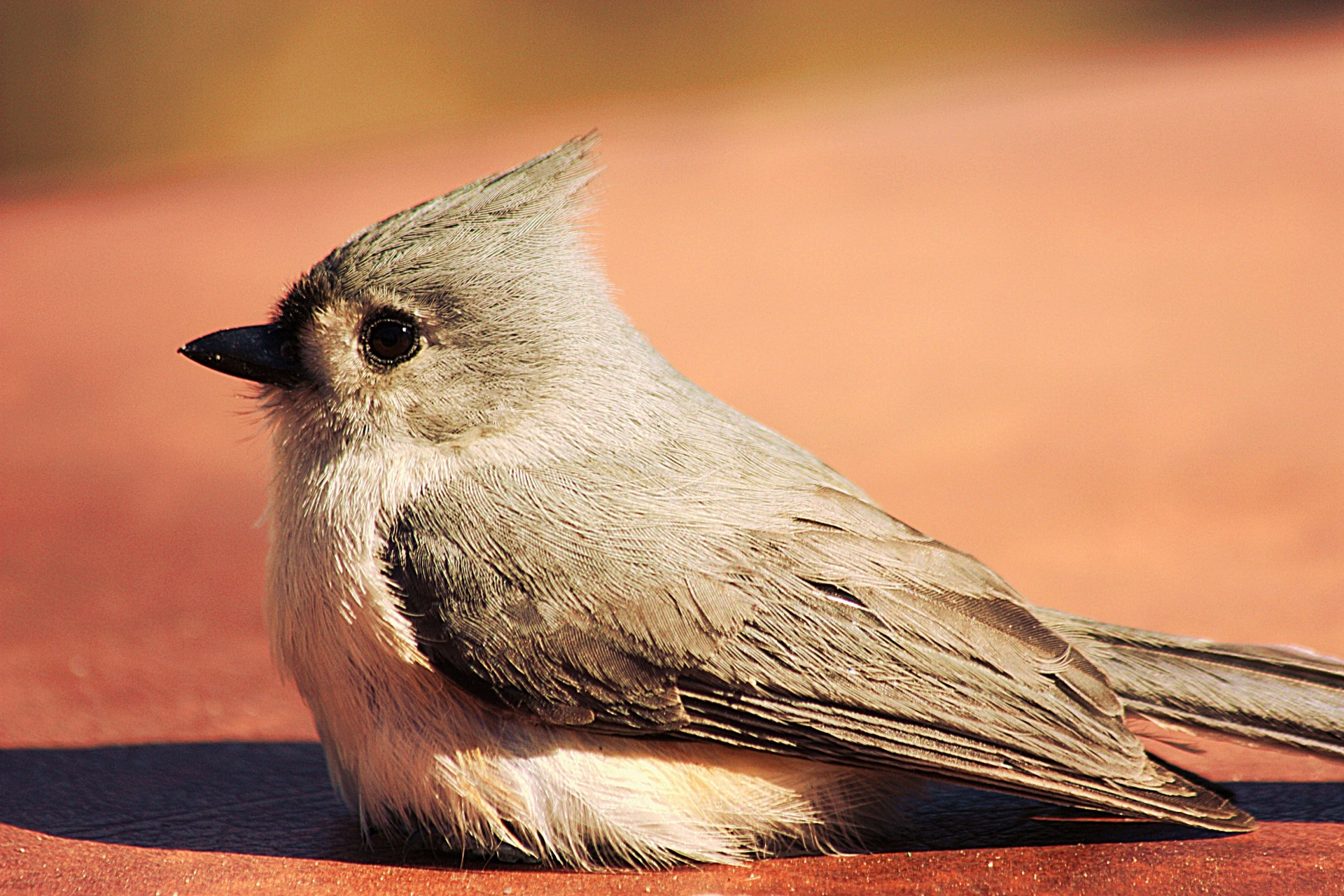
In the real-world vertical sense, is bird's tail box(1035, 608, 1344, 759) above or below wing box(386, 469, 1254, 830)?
below

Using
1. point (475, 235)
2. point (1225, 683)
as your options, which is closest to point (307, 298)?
point (475, 235)

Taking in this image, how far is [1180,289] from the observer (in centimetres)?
771

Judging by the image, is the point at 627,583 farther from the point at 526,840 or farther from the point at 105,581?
the point at 105,581

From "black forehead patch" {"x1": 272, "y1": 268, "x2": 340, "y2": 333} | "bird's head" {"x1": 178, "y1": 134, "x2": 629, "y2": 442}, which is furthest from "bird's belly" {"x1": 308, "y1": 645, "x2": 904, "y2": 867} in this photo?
"black forehead patch" {"x1": 272, "y1": 268, "x2": 340, "y2": 333}

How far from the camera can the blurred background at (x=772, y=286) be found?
4.91 meters

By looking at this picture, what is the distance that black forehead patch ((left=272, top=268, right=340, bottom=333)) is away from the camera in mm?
2959

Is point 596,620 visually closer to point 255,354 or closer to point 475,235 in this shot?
point 475,235

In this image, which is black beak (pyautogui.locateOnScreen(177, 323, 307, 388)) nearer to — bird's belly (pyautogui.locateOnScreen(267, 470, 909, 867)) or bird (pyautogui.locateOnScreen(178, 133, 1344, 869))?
bird (pyautogui.locateOnScreen(178, 133, 1344, 869))

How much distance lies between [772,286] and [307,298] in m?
5.80

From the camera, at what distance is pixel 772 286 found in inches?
336

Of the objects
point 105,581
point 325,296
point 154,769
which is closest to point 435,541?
point 325,296

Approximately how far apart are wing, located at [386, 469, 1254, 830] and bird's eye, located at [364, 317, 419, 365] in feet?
1.16

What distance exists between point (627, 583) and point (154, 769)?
1639 millimetres

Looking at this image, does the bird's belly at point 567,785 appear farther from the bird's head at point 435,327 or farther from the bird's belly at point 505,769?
the bird's head at point 435,327
